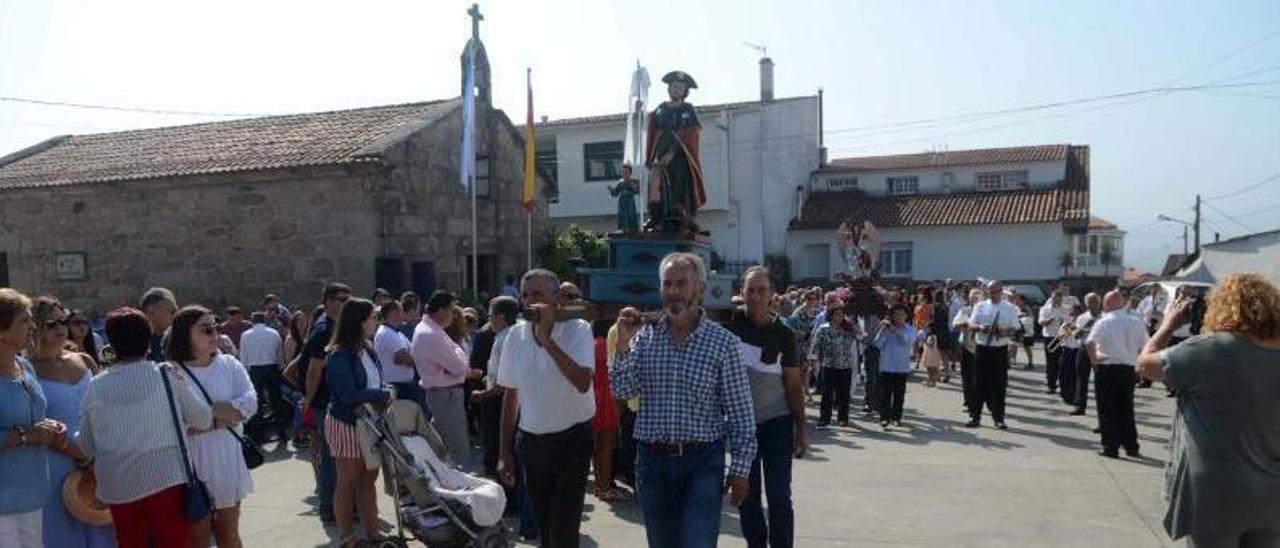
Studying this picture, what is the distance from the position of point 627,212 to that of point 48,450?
5.79 metres

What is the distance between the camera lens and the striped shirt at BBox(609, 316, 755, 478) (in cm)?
402

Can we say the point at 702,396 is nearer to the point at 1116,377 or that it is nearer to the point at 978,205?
the point at 1116,377

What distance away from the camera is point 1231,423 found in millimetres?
3736

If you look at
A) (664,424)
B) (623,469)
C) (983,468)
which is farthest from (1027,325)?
(664,424)

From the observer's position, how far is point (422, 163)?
17672 mm

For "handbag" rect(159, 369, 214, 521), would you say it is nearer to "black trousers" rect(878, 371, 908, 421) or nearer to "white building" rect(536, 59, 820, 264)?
"black trousers" rect(878, 371, 908, 421)

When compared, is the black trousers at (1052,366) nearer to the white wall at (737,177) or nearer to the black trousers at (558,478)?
the black trousers at (558,478)

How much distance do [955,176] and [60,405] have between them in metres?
33.9

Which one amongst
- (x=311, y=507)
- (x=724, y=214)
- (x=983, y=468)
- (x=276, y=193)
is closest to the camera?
(x=311, y=507)

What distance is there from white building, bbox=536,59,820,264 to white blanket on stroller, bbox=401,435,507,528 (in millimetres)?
26090

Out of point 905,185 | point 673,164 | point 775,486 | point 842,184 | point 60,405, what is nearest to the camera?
point 60,405

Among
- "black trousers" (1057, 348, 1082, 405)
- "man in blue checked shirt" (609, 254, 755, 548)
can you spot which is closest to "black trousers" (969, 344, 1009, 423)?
"black trousers" (1057, 348, 1082, 405)

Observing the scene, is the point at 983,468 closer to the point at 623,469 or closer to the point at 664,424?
the point at 623,469

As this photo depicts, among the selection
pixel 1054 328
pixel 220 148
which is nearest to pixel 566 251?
pixel 220 148
